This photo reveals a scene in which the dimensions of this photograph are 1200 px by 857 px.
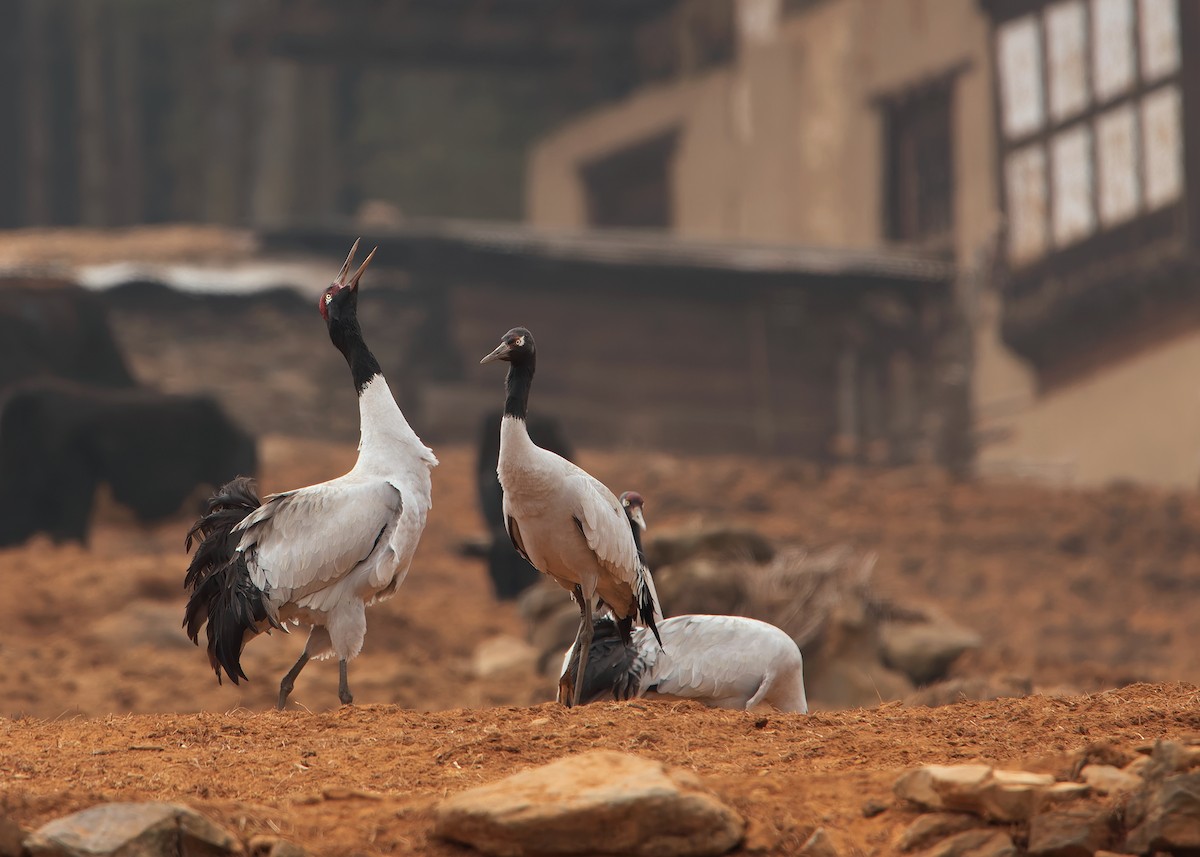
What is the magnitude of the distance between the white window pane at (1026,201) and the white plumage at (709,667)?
627 inches

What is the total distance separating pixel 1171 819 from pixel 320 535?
156 inches

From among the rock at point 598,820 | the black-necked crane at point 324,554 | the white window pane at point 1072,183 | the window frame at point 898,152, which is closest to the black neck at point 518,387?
the black-necked crane at point 324,554

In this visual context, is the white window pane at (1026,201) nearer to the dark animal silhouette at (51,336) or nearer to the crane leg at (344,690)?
the dark animal silhouette at (51,336)

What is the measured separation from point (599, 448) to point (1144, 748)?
61.8 feet

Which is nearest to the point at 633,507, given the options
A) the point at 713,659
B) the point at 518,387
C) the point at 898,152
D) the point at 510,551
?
the point at 713,659

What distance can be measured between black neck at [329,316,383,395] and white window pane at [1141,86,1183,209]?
14693mm

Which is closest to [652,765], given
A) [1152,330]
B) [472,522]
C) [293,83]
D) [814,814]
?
[814,814]

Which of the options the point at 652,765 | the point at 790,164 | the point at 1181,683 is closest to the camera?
the point at 652,765

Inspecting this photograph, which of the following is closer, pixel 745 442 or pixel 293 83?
pixel 745 442

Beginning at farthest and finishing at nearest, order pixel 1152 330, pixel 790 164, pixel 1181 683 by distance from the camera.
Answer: pixel 790 164 → pixel 1152 330 → pixel 1181 683

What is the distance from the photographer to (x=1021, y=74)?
78.4 feet

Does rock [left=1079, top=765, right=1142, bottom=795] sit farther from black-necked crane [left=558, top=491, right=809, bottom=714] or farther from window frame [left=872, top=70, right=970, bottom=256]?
window frame [left=872, top=70, right=970, bottom=256]

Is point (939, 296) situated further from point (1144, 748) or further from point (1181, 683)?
point (1144, 748)

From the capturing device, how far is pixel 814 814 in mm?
5859
